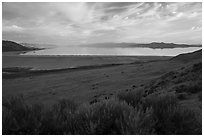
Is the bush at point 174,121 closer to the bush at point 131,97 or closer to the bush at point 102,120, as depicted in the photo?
the bush at point 102,120

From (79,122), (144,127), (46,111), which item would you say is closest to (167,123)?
(144,127)

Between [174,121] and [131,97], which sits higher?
[131,97]

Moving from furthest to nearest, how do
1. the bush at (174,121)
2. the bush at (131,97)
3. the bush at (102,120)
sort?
the bush at (131,97) → the bush at (174,121) → the bush at (102,120)

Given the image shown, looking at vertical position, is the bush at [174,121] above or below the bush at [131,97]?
below

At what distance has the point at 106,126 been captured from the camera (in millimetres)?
3557

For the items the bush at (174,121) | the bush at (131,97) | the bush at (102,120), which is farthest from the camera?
the bush at (131,97)

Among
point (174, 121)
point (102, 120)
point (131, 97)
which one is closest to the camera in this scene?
point (102, 120)

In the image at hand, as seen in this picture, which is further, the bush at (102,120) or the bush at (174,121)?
the bush at (174,121)

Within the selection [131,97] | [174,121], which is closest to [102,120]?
[174,121]

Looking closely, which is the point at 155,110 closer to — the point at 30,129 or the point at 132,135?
the point at 132,135

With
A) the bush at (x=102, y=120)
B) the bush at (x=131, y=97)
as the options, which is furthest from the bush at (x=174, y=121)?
the bush at (x=131, y=97)

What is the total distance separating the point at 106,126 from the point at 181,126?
1.23 metres

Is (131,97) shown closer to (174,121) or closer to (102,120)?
(174,121)

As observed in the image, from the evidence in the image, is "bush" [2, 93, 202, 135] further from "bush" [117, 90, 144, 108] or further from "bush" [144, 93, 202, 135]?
"bush" [117, 90, 144, 108]
